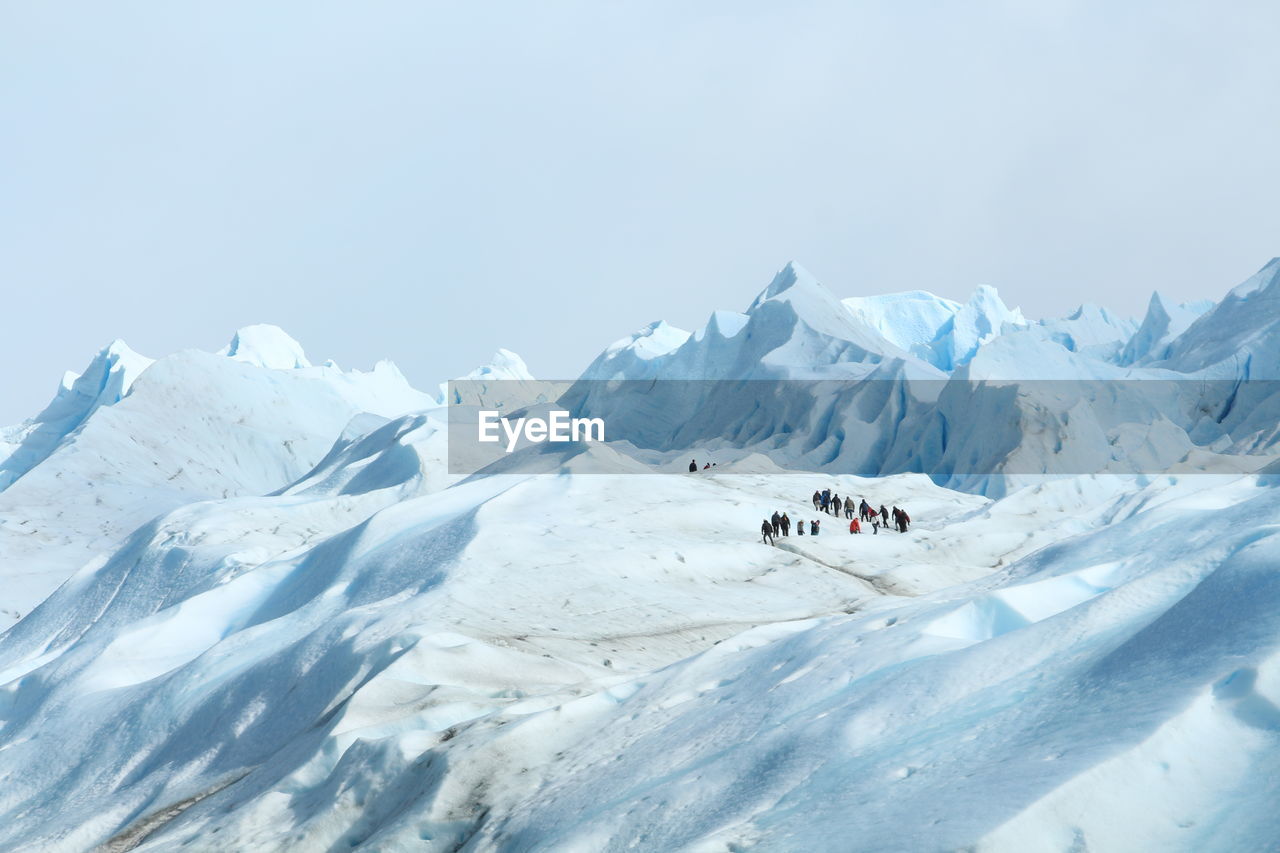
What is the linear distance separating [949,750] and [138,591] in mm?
26218

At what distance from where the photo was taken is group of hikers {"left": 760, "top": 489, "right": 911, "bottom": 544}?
23875 millimetres

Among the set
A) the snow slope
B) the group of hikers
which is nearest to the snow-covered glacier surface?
the group of hikers

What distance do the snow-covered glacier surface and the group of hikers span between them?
A: 2.15 feet

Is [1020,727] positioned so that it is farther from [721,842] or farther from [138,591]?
[138,591]

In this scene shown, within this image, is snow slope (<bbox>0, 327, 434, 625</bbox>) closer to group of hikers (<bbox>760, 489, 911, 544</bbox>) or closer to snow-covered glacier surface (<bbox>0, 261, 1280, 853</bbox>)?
snow-covered glacier surface (<bbox>0, 261, 1280, 853</bbox>)

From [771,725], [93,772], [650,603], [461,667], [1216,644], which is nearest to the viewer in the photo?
[1216,644]

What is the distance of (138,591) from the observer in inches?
1157

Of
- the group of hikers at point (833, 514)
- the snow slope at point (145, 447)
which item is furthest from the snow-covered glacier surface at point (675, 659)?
the snow slope at point (145, 447)

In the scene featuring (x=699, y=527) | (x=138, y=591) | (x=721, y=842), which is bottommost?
(x=138, y=591)

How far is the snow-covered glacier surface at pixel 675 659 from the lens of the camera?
655 cm

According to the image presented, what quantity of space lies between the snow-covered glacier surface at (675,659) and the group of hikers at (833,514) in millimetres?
655

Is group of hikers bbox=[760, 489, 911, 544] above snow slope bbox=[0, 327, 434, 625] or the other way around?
above

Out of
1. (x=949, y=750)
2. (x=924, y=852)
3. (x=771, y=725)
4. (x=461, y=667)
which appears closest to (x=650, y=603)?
(x=461, y=667)

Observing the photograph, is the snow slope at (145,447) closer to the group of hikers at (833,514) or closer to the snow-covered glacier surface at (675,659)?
the snow-covered glacier surface at (675,659)
